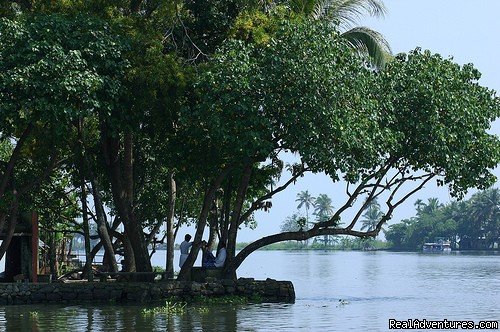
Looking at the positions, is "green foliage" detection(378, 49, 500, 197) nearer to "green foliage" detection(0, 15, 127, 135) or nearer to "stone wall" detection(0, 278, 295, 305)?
"stone wall" detection(0, 278, 295, 305)

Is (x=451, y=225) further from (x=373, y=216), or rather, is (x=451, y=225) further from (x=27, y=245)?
(x=27, y=245)

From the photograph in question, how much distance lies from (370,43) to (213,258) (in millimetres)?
8599

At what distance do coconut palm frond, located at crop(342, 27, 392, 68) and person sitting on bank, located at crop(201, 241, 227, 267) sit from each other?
7.88 meters

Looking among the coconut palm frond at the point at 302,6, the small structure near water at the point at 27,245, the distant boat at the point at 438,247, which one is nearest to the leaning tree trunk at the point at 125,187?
the small structure near water at the point at 27,245

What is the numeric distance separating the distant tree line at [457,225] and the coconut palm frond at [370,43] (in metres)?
91.4

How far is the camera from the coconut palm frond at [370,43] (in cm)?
3284

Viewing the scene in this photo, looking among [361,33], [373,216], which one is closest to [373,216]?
[373,216]

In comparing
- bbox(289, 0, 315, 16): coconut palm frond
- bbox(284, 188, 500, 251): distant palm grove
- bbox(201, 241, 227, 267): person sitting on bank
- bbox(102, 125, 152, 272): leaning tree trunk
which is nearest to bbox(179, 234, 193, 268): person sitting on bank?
bbox(201, 241, 227, 267): person sitting on bank

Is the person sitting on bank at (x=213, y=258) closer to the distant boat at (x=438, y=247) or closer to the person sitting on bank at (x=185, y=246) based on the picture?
the person sitting on bank at (x=185, y=246)

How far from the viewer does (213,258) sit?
2967 centimetres

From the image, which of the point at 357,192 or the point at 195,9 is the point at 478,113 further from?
the point at 195,9

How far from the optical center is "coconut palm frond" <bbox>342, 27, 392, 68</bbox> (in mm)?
32844

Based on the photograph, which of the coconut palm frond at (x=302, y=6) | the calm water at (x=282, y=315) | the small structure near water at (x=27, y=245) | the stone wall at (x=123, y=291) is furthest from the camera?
the small structure near water at (x=27, y=245)

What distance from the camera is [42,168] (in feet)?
105
